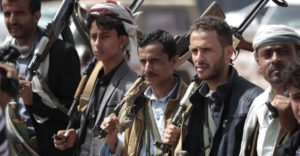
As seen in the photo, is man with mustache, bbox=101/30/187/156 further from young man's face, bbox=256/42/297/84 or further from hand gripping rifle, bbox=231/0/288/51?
young man's face, bbox=256/42/297/84

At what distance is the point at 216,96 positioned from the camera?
23.6ft

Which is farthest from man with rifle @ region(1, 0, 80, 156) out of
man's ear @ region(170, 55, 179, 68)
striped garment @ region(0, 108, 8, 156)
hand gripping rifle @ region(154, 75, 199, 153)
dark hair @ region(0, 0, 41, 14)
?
striped garment @ region(0, 108, 8, 156)

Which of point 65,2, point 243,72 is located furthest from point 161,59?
point 243,72

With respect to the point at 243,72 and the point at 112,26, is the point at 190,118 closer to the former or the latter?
the point at 112,26

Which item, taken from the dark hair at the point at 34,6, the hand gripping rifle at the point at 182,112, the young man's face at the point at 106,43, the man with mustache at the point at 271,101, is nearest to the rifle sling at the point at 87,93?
the young man's face at the point at 106,43

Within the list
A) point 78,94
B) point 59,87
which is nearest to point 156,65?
point 78,94

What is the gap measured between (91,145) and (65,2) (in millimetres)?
1294

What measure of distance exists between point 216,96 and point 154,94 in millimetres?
620

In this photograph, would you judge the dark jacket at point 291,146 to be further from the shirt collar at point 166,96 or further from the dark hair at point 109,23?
the dark hair at point 109,23

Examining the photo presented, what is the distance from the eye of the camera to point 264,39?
705 centimetres

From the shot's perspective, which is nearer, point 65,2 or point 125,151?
point 125,151

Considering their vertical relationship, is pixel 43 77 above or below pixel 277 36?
below

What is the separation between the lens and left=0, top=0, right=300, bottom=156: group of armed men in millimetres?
6902

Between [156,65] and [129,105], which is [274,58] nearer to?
[156,65]
